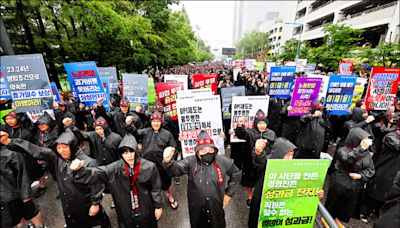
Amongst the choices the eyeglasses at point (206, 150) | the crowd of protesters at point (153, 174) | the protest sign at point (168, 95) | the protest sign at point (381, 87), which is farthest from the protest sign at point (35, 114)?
the protest sign at point (381, 87)

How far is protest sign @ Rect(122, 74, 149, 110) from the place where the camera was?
637cm

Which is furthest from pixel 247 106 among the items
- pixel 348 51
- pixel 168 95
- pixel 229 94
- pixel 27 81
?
pixel 348 51

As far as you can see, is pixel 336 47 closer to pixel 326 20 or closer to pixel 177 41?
pixel 177 41

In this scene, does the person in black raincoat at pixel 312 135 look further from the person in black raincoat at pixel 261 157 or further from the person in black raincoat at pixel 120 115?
the person in black raincoat at pixel 120 115

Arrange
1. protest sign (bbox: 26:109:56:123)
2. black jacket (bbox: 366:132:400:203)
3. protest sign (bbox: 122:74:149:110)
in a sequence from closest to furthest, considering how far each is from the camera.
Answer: black jacket (bbox: 366:132:400:203) → protest sign (bbox: 26:109:56:123) → protest sign (bbox: 122:74:149:110)

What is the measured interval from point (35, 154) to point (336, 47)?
17.6m

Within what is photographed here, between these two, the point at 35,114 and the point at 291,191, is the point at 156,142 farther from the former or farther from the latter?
the point at 35,114

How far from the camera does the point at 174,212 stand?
4.22 meters

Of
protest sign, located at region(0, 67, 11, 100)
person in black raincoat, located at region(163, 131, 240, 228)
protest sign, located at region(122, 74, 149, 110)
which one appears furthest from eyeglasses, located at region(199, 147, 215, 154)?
protest sign, located at region(0, 67, 11, 100)

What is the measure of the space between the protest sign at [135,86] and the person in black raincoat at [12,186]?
11.5 ft

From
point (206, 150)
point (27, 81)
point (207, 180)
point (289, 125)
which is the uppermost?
point (27, 81)

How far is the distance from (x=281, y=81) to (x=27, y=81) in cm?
725

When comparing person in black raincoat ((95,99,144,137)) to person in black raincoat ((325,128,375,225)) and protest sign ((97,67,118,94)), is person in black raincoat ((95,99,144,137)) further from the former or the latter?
person in black raincoat ((325,128,375,225))

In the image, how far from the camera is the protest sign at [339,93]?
18.1ft
